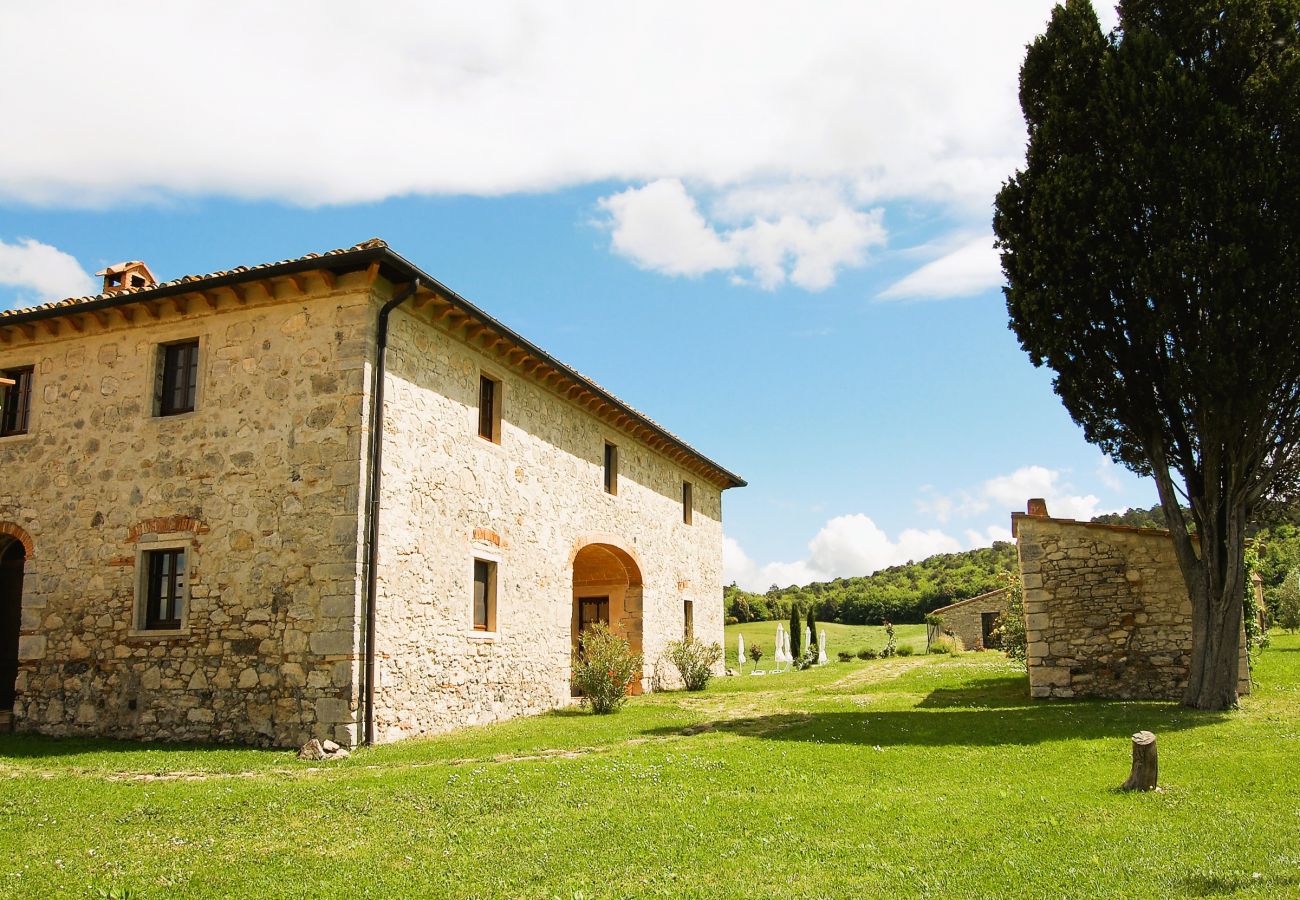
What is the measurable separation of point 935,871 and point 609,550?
14.1 m

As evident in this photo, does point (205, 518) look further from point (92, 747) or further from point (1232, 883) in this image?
point (1232, 883)

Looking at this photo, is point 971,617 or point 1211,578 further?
point 971,617

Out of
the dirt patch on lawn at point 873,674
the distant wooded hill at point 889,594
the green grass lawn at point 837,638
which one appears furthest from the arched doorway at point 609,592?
the distant wooded hill at point 889,594

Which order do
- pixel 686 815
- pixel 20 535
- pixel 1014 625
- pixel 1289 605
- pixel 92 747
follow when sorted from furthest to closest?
pixel 1289 605, pixel 1014 625, pixel 20 535, pixel 92 747, pixel 686 815

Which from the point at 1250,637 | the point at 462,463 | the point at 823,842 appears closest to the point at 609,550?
the point at 462,463

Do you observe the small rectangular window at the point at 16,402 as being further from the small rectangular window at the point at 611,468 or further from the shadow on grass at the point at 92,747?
the small rectangular window at the point at 611,468

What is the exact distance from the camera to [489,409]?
15.2 m

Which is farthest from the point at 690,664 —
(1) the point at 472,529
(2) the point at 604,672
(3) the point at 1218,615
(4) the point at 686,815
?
(4) the point at 686,815

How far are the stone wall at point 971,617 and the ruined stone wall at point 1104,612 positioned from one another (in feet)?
72.6

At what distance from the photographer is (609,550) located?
1936cm

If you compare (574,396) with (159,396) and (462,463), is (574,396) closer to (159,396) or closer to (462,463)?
(462,463)

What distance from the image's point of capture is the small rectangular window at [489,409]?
49.0 feet

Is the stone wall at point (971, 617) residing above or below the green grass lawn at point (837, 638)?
above

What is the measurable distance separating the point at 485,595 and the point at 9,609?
7713 mm
